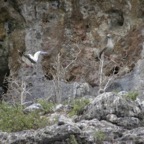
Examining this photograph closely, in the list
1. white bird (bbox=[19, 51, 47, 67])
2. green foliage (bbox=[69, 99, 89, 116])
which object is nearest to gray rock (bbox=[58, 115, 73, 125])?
green foliage (bbox=[69, 99, 89, 116])

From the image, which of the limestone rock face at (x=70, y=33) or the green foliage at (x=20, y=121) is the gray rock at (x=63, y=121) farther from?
the limestone rock face at (x=70, y=33)

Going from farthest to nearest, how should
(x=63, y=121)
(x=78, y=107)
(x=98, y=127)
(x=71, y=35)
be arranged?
(x=71, y=35)
(x=78, y=107)
(x=98, y=127)
(x=63, y=121)

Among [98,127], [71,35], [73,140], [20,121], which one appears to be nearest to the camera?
[73,140]

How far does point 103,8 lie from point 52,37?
219cm

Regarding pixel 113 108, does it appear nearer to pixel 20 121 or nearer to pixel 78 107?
pixel 78 107

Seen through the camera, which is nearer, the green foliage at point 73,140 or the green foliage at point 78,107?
the green foliage at point 73,140

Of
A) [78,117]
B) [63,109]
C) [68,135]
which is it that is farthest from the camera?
[63,109]

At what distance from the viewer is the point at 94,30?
22.9 m

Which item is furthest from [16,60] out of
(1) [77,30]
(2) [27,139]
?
(2) [27,139]

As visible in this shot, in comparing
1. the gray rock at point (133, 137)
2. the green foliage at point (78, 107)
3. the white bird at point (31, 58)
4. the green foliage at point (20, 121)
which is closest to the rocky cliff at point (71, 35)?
the white bird at point (31, 58)

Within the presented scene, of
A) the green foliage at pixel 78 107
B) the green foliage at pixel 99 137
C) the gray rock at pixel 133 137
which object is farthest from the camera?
the green foliage at pixel 78 107

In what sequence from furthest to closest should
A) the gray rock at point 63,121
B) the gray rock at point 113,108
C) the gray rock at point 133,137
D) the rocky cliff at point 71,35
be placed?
the rocky cliff at point 71,35
the gray rock at point 113,108
the gray rock at point 63,121
the gray rock at point 133,137

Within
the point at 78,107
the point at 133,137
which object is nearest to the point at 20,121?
the point at 78,107

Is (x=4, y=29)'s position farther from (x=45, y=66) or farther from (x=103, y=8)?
(x=103, y=8)
